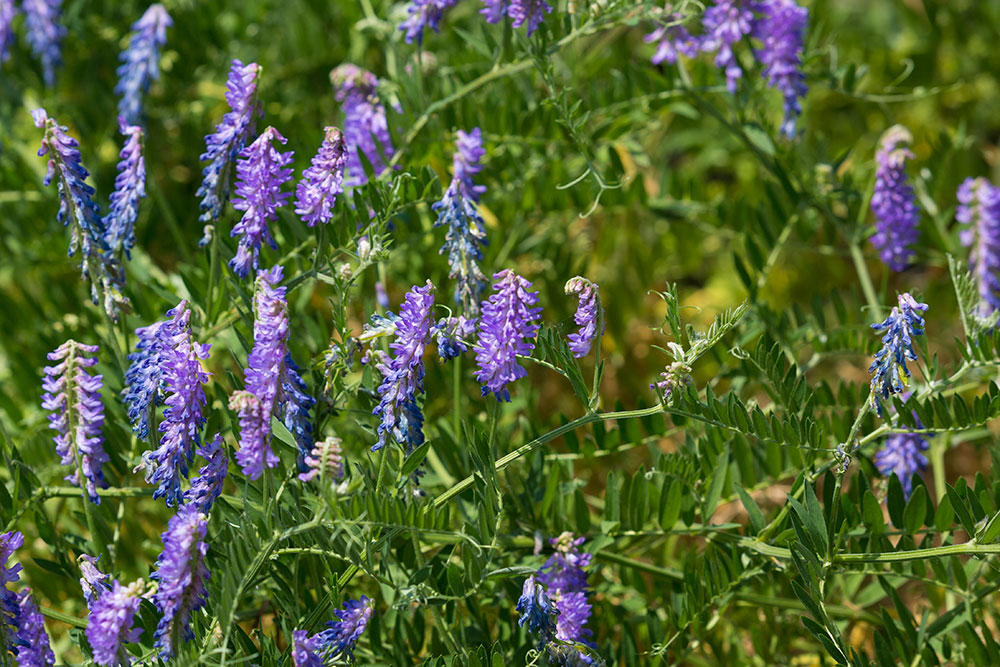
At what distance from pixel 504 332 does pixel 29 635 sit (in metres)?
0.73

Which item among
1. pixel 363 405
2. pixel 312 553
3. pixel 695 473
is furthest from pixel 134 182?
pixel 695 473

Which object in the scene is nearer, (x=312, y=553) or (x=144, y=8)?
(x=312, y=553)

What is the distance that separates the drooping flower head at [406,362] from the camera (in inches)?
50.7

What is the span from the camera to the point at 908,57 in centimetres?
308

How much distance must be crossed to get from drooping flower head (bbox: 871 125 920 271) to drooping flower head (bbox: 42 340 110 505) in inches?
58.5

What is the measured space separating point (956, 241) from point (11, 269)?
85.9 inches

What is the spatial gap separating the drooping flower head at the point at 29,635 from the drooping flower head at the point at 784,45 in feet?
5.24

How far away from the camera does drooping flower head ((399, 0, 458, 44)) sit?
5.85ft

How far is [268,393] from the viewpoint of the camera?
1271mm

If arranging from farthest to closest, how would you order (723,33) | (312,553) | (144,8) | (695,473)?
1. (144,8)
2. (723,33)
3. (695,473)
4. (312,553)

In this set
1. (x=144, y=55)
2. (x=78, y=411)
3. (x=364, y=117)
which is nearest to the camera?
(x=78, y=411)

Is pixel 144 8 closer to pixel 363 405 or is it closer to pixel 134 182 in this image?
pixel 134 182

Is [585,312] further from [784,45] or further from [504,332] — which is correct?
[784,45]

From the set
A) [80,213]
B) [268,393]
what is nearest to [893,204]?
[268,393]
